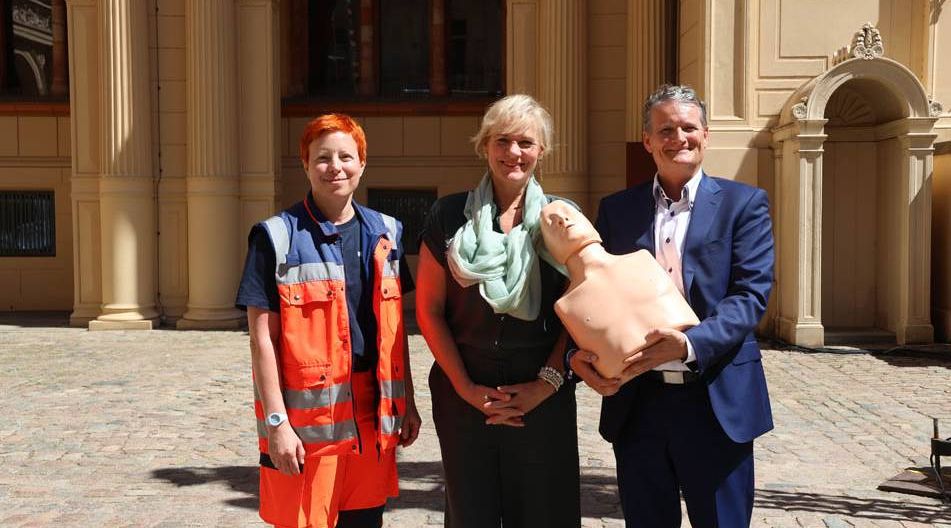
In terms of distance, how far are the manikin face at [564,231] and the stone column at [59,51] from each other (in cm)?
1584

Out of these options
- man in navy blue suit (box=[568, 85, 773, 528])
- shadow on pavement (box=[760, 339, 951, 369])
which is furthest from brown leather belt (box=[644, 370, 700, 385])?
shadow on pavement (box=[760, 339, 951, 369])

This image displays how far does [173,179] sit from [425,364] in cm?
583

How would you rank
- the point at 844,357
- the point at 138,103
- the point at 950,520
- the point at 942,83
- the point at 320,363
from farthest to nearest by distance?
1. the point at 138,103
2. the point at 942,83
3. the point at 844,357
4. the point at 950,520
5. the point at 320,363

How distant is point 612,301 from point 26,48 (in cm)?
1711

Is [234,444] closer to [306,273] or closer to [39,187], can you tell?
[306,273]

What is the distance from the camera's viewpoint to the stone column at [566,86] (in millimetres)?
14641

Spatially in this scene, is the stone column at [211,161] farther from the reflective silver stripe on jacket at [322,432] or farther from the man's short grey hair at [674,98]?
the man's short grey hair at [674,98]

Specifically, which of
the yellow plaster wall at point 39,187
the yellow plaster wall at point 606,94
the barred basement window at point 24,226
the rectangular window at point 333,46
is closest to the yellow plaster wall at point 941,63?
the yellow plaster wall at point 606,94

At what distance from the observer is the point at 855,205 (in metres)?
13.1

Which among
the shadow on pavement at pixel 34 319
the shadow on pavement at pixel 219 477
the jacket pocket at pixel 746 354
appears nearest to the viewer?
the jacket pocket at pixel 746 354

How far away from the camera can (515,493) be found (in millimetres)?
3658

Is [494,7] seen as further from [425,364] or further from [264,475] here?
[264,475]

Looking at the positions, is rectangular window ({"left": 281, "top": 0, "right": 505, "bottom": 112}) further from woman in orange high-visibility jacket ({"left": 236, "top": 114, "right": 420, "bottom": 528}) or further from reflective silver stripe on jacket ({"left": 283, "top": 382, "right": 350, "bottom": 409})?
reflective silver stripe on jacket ({"left": 283, "top": 382, "right": 350, "bottom": 409})

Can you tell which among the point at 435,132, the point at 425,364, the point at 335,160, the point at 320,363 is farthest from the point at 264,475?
the point at 435,132
